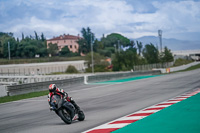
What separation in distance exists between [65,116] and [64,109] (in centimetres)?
23

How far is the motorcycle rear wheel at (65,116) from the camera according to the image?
10.2 metres

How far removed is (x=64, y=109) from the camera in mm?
10461

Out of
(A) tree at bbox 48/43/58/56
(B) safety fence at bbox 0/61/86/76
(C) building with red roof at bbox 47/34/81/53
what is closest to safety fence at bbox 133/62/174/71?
(B) safety fence at bbox 0/61/86/76

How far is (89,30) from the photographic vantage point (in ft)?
516

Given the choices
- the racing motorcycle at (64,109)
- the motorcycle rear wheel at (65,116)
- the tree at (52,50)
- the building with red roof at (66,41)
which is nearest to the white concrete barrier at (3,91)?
the racing motorcycle at (64,109)

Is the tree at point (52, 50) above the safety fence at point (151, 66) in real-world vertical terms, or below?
above

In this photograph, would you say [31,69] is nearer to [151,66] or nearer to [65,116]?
[151,66]

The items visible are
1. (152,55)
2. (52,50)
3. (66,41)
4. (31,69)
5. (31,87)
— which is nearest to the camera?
(31,87)

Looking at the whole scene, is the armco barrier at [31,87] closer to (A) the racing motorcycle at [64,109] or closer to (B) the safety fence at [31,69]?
(A) the racing motorcycle at [64,109]

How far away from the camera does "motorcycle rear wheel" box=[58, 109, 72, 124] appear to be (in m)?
10.2

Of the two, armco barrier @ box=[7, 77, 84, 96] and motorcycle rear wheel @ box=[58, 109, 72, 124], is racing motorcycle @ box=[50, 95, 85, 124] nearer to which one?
motorcycle rear wheel @ box=[58, 109, 72, 124]

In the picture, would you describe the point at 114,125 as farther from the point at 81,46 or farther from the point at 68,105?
the point at 81,46

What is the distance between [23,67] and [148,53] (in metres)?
35.1

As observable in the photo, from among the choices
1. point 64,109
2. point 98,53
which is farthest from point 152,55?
point 64,109
